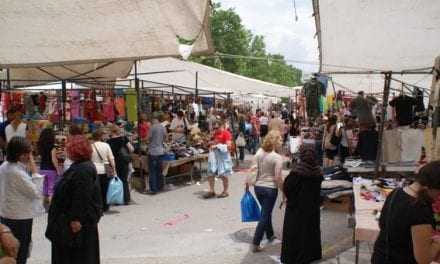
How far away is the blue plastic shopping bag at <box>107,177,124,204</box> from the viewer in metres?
9.76

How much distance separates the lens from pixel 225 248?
24.4ft

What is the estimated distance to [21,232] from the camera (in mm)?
5078

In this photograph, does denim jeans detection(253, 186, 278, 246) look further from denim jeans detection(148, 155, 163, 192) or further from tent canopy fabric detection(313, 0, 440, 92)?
denim jeans detection(148, 155, 163, 192)

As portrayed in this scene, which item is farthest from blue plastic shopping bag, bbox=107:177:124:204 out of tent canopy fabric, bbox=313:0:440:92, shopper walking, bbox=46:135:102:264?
shopper walking, bbox=46:135:102:264

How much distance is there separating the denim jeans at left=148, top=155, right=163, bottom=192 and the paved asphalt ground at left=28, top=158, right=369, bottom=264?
3.02 feet

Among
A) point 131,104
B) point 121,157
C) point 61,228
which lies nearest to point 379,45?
point 61,228

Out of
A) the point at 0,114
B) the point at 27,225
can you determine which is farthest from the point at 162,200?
the point at 27,225

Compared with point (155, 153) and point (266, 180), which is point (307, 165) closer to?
point (266, 180)

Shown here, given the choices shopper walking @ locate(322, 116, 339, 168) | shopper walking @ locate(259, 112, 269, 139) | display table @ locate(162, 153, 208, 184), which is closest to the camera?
display table @ locate(162, 153, 208, 184)

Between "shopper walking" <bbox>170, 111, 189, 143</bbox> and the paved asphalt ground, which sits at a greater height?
"shopper walking" <bbox>170, 111, 189, 143</bbox>

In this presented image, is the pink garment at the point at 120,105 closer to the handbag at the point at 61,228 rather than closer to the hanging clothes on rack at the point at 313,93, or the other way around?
the hanging clothes on rack at the point at 313,93

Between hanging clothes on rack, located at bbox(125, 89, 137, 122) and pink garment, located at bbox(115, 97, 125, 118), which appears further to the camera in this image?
pink garment, located at bbox(115, 97, 125, 118)

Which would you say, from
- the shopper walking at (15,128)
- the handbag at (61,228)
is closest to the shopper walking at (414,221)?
the handbag at (61,228)

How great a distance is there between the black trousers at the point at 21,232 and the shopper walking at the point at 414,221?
11.6 ft
